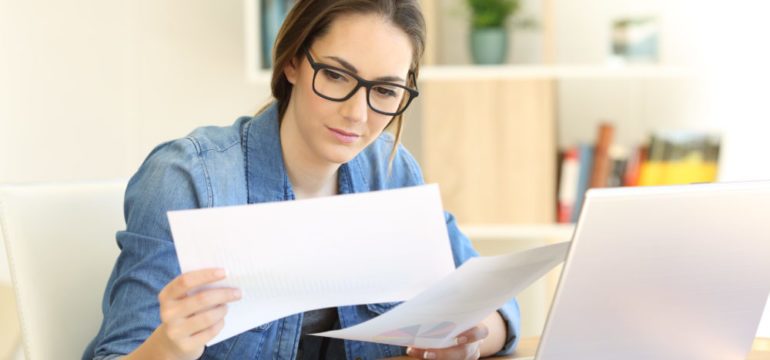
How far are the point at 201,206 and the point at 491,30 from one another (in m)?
1.99

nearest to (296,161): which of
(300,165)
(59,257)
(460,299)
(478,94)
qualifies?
(300,165)

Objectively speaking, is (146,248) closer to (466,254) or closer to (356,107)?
(356,107)

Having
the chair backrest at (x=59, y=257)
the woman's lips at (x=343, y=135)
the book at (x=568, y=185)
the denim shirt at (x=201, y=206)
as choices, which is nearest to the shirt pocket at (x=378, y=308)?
the denim shirt at (x=201, y=206)

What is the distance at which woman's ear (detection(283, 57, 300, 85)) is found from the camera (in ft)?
5.09

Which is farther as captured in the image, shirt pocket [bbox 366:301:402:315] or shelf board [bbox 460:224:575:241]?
shelf board [bbox 460:224:575:241]

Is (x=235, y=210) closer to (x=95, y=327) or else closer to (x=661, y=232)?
(x=661, y=232)

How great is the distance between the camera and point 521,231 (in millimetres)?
3180

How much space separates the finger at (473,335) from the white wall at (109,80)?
207cm

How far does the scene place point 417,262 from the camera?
112 cm

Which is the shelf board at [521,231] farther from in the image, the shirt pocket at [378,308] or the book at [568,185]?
the shirt pocket at [378,308]

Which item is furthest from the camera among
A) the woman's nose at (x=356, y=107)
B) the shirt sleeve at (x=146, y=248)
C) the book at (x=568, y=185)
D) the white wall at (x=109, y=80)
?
the book at (x=568, y=185)

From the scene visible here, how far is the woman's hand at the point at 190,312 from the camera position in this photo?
3.25 ft

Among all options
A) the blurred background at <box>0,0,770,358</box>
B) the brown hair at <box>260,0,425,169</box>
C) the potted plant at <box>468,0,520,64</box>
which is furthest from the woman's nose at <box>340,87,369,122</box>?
the potted plant at <box>468,0,520,64</box>

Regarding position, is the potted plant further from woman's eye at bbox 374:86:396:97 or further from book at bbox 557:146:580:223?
woman's eye at bbox 374:86:396:97
